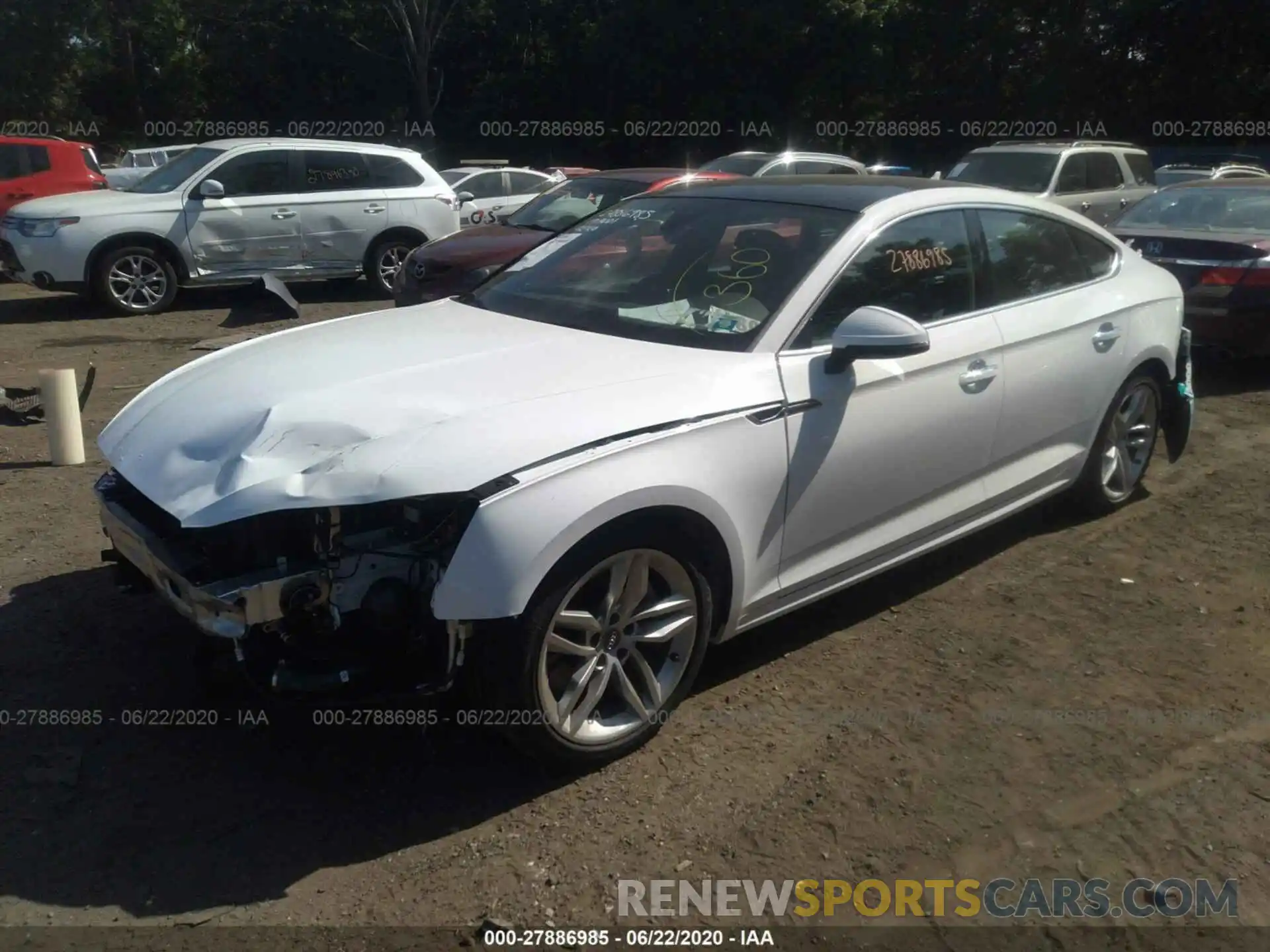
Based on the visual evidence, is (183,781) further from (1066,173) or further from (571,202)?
(1066,173)

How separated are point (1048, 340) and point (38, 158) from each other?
1357 cm

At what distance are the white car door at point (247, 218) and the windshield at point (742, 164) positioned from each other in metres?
5.50

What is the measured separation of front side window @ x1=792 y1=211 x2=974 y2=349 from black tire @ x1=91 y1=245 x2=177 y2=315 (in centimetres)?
950

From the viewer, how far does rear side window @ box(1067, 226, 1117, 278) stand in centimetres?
531

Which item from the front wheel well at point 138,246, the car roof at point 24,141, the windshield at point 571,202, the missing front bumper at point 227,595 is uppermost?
the car roof at point 24,141

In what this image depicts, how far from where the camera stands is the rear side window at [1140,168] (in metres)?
16.2

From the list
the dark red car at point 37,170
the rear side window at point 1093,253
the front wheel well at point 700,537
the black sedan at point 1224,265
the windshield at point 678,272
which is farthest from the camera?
the dark red car at point 37,170

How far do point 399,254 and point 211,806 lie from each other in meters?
10.9

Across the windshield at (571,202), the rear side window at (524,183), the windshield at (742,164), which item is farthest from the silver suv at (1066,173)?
the rear side window at (524,183)

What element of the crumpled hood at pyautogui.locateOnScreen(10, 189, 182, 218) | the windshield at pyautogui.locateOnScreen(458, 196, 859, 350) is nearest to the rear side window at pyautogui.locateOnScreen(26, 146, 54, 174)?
the crumpled hood at pyautogui.locateOnScreen(10, 189, 182, 218)

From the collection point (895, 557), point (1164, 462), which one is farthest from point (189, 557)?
point (1164, 462)

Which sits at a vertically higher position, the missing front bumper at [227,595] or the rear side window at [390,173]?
the rear side window at [390,173]

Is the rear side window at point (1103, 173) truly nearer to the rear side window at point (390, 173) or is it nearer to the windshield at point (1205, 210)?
the windshield at point (1205, 210)

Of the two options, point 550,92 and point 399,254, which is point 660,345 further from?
point 550,92
